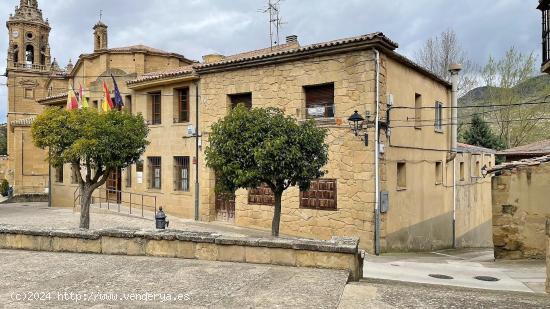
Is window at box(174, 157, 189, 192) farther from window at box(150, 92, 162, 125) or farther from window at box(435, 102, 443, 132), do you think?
window at box(435, 102, 443, 132)

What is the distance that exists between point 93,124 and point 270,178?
20.6 ft

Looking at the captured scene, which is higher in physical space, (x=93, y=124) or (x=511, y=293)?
(x=93, y=124)

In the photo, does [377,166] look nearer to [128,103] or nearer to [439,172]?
[439,172]

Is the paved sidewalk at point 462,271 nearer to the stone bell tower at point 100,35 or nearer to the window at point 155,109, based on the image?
the window at point 155,109

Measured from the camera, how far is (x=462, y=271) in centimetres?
1039

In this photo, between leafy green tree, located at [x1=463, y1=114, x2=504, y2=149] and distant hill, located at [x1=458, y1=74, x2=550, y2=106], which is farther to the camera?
leafy green tree, located at [x1=463, y1=114, x2=504, y2=149]

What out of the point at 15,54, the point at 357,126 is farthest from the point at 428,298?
the point at 15,54

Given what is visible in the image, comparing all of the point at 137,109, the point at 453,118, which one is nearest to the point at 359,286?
the point at 453,118

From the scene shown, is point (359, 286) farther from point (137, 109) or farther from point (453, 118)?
point (137, 109)

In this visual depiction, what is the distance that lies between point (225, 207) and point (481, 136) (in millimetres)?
18112

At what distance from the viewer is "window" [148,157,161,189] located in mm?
18875

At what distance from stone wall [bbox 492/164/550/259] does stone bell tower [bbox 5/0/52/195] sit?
131 ft

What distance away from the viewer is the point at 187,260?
23.4 ft

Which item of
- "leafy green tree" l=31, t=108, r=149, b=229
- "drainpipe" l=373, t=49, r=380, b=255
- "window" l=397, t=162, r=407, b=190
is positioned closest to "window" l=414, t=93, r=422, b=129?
"window" l=397, t=162, r=407, b=190
